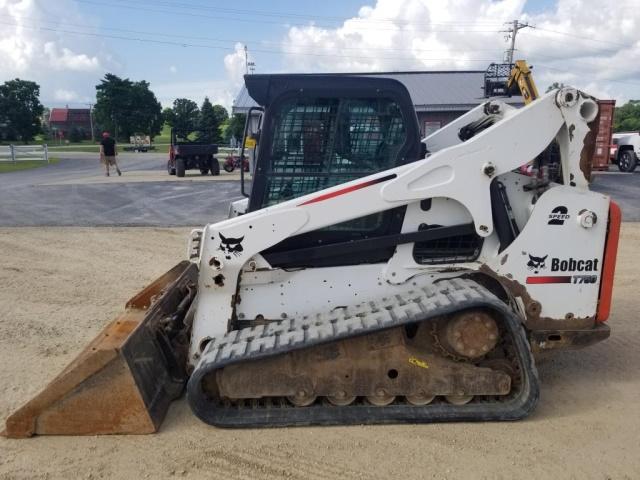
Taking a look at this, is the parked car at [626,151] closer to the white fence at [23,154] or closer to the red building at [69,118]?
the white fence at [23,154]

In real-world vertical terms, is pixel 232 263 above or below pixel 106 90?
below

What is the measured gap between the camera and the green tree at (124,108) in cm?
6850

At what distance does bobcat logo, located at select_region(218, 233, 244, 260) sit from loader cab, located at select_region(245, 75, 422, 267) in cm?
26

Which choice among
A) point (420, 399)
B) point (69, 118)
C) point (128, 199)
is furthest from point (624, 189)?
point (69, 118)

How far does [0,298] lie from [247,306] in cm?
403

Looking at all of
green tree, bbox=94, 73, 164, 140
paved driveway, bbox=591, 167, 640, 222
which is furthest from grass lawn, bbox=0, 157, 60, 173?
green tree, bbox=94, 73, 164, 140

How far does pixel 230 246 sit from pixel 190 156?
19.8 meters

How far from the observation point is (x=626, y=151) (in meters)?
23.5

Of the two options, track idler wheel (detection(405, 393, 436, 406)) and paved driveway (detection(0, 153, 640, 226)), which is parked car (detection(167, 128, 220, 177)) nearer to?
paved driveway (detection(0, 153, 640, 226))

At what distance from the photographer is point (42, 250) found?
9.00 meters

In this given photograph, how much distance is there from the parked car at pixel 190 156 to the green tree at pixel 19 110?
5407 centimetres

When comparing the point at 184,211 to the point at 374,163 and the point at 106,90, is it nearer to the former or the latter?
the point at 374,163

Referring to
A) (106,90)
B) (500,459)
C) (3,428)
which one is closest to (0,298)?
(3,428)

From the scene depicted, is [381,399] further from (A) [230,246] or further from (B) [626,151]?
(B) [626,151]
